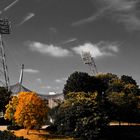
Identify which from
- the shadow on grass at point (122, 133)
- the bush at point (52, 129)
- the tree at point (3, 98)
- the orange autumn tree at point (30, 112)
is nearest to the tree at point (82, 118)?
the bush at point (52, 129)

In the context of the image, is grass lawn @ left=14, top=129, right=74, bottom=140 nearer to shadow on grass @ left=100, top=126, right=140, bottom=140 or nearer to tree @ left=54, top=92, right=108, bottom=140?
tree @ left=54, top=92, right=108, bottom=140

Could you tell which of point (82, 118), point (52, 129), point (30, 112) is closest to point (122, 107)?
point (82, 118)

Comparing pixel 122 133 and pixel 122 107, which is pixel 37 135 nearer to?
pixel 122 133

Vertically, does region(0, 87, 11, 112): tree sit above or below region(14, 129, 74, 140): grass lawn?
above

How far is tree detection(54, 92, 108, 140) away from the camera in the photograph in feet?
294

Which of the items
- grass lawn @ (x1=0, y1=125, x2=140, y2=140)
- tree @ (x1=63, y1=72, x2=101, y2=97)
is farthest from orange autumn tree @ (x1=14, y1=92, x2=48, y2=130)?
tree @ (x1=63, y1=72, x2=101, y2=97)

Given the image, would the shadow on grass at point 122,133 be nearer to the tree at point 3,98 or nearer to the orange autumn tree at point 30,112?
the orange autumn tree at point 30,112

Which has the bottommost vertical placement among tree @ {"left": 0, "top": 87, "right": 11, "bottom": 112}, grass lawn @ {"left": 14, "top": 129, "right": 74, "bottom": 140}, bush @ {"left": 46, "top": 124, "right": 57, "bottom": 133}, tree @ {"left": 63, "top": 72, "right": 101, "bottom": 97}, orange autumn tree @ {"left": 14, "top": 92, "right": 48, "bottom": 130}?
grass lawn @ {"left": 14, "top": 129, "right": 74, "bottom": 140}

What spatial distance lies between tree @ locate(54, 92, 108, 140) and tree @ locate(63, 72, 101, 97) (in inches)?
878

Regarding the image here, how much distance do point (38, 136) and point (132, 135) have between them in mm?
35364

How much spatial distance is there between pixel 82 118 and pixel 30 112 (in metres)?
14.2

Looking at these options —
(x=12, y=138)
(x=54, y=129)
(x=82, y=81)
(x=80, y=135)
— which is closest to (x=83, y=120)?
(x=80, y=135)

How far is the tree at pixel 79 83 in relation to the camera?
12250 centimetres

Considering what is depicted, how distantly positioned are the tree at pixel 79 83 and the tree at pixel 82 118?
22.3m
